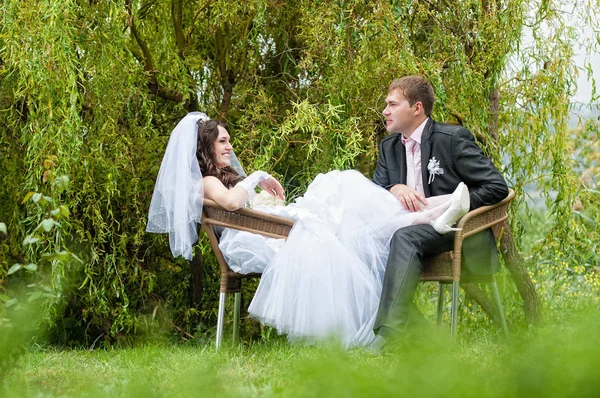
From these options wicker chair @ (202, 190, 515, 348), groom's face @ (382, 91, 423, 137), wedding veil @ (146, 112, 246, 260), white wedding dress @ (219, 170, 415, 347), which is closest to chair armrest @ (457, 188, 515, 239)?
wicker chair @ (202, 190, 515, 348)

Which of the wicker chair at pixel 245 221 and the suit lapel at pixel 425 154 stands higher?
the suit lapel at pixel 425 154

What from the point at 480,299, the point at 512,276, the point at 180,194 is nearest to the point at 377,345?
the point at 180,194

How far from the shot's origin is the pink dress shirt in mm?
4281

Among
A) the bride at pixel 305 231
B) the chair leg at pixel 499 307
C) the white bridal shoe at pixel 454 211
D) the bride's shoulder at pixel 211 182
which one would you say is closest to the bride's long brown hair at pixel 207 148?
the bride at pixel 305 231

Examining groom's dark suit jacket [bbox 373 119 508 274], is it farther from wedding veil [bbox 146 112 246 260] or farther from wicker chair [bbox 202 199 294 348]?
wedding veil [bbox 146 112 246 260]

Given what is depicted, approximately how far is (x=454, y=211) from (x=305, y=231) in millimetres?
683

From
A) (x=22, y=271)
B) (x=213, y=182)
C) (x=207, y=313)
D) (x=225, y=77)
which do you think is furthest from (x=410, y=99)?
(x=22, y=271)

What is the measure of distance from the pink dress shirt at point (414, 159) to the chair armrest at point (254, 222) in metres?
0.73

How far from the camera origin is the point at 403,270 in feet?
12.1

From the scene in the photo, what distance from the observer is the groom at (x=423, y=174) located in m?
3.75

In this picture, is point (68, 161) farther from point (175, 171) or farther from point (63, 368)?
point (63, 368)

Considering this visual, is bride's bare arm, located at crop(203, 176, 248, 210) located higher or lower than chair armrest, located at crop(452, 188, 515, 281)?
higher

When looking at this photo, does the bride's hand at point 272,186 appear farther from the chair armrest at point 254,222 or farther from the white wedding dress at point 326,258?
the chair armrest at point 254,222

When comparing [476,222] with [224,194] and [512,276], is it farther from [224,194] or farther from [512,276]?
[512,276]
